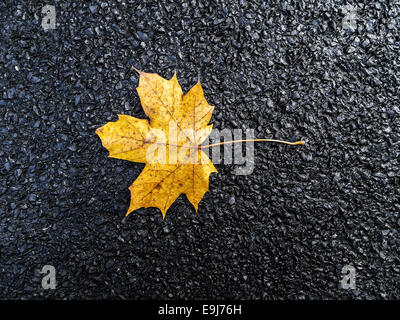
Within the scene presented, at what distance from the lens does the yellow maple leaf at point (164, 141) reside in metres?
1.47

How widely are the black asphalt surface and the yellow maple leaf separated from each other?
80 millimetres

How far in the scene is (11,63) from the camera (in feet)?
5.17

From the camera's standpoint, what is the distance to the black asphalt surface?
1563 mm

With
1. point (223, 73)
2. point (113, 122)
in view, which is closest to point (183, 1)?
point (223, 73)

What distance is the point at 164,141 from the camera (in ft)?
4.82

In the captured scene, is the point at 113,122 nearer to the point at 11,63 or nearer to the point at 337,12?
the point at 11,63

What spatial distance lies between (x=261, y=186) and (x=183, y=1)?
1003 millimetres

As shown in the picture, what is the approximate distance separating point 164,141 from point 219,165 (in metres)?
0.31

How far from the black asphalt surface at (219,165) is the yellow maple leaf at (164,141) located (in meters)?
0.08
